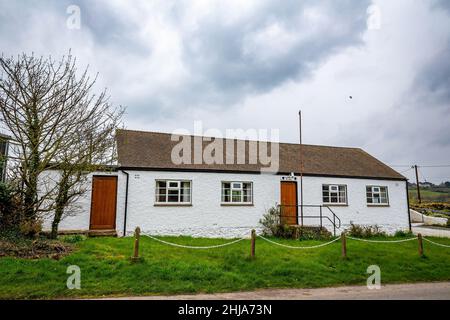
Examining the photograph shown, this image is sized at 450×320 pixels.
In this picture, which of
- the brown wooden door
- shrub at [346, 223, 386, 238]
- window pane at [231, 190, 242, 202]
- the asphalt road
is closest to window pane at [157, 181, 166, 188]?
the brown wooden door

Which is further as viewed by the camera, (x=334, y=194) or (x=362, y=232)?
(x=334, y=194)

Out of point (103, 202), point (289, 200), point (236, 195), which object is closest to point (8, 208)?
point (103, 202)

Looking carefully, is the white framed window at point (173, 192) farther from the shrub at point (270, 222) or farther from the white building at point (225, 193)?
the shrub at point (270, 222)

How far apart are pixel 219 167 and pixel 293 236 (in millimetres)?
5316

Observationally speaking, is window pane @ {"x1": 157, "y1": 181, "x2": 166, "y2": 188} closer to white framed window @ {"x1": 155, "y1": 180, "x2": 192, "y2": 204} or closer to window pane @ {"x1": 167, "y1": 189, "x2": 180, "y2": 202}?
white framed window @ {"x1": 155, "y1": 180, "x2": 192, "y2": 204}

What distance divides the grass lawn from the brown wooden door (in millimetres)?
2129

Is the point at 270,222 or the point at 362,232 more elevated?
the point at 270,222

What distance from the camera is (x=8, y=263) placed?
26.5 ft

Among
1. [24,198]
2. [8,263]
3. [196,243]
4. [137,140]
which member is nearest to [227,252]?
[196,243]

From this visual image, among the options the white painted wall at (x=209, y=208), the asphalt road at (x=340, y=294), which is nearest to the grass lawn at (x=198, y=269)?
the asphalt road at (x=340, y=294)

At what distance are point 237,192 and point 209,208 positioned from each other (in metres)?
1.90

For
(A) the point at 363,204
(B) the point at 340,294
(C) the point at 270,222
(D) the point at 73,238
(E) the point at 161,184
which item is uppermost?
(E) the point at 161,184

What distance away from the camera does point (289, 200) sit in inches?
675

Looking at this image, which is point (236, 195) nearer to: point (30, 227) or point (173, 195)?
point (173, 195)
